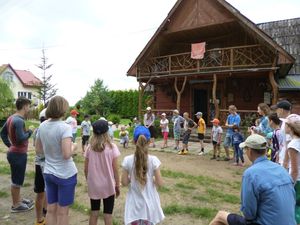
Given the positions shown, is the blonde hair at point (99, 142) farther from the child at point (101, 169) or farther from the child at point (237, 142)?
the child at point (237, 142)

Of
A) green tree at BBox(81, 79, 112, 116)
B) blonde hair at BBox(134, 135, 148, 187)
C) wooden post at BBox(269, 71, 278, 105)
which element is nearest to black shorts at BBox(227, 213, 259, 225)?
blonde hair at BBox(134, 135, 148, 187)

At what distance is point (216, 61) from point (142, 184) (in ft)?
41.5

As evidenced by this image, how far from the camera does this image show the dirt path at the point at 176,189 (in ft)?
15.2

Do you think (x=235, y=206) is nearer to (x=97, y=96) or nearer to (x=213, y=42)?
(x=213, y=42)

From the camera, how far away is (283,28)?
1817cm

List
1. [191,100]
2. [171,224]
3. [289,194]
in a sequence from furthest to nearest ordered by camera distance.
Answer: [191,100] < [171,224] < [289,194]

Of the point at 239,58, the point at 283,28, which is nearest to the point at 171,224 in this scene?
the point at 239,58

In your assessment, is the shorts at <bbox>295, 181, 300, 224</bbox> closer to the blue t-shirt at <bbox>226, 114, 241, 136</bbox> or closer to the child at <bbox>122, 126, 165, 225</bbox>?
the child at <bbox>122, 126, 165, 225</bbox>

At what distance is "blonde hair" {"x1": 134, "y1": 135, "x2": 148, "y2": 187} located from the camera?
3.21 meters

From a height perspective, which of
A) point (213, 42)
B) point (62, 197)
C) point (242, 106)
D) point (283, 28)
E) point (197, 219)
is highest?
point (283, 28)

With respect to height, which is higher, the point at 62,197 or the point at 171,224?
the point at 62,197

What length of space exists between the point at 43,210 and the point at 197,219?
2381 mm

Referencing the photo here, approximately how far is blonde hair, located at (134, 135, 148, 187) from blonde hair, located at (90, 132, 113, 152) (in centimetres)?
55

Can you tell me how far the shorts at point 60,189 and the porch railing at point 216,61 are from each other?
1174 centimetres
